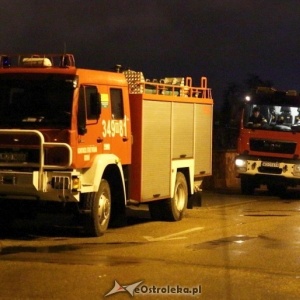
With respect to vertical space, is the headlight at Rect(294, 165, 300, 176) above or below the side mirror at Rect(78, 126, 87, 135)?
below

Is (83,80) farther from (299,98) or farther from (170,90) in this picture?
(299,98)

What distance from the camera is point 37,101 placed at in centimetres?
1399

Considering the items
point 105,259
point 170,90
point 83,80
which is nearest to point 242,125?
point 170,90

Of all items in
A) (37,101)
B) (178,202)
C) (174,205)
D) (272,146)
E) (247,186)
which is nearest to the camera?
(37,101)

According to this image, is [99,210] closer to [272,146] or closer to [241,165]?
[272,146]

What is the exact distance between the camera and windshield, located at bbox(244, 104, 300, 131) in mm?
25047

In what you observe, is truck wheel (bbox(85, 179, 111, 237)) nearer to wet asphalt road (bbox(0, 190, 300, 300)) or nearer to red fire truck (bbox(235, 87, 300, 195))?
wet asphalt road (bbox(0, 190, 300, 300))

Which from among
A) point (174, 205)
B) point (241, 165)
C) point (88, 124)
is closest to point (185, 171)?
point (174, 205)

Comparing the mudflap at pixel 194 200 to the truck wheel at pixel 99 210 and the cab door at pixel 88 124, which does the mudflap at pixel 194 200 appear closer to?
the truck wheel at pixel 99 210

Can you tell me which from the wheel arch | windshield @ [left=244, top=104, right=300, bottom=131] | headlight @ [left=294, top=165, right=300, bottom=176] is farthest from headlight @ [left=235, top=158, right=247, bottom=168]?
the wheel arch

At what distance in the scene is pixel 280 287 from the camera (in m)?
10.1

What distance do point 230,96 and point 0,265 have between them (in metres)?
31.5

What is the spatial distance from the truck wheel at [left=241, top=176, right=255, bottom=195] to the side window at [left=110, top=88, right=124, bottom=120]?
1126 cm

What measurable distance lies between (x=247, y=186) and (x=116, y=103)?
11.8m
